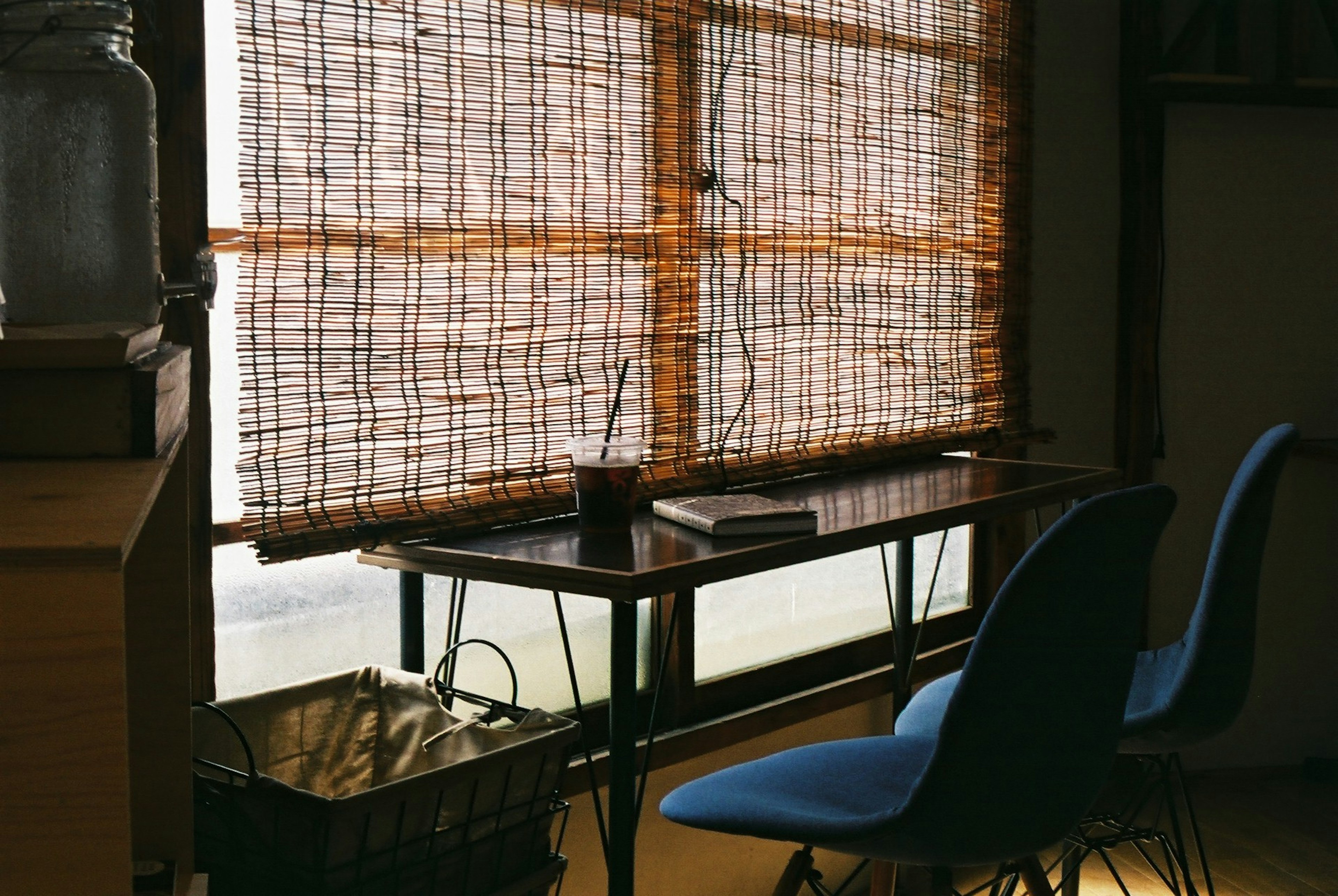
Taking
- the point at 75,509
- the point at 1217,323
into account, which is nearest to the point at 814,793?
the point at 75,509

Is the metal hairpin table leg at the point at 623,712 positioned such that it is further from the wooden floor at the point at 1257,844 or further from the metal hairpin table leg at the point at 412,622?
the wooden floor at the point at 1257,844

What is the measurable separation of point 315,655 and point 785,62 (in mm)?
1338

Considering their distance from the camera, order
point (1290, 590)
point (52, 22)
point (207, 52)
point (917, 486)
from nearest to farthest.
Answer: point (52, 22) < point (207, 52) < point (917, 486) < point (1290, 590)

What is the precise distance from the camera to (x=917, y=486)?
7.80 ft

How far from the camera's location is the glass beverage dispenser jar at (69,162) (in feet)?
3.34

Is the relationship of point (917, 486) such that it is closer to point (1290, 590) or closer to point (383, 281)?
point (383, 281)

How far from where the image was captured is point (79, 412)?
0.86 meters

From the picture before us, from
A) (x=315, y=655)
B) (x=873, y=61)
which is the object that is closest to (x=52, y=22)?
(x=315, y=655)

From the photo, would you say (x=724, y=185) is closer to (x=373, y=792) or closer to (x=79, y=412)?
(x=373, y=792)

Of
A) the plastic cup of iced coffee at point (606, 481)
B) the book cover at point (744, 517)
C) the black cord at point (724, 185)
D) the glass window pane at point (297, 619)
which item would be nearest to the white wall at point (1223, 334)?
the black cord at point (724, 185)

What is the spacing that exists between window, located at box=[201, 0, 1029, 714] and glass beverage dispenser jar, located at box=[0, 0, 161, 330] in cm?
63

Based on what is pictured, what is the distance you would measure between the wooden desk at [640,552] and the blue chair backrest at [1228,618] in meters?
0.33

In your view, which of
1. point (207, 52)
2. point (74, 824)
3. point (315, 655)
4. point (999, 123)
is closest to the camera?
point (74, 824)

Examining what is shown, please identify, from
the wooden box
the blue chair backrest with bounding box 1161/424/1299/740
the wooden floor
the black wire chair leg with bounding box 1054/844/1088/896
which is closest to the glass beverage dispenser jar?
the wooden box
